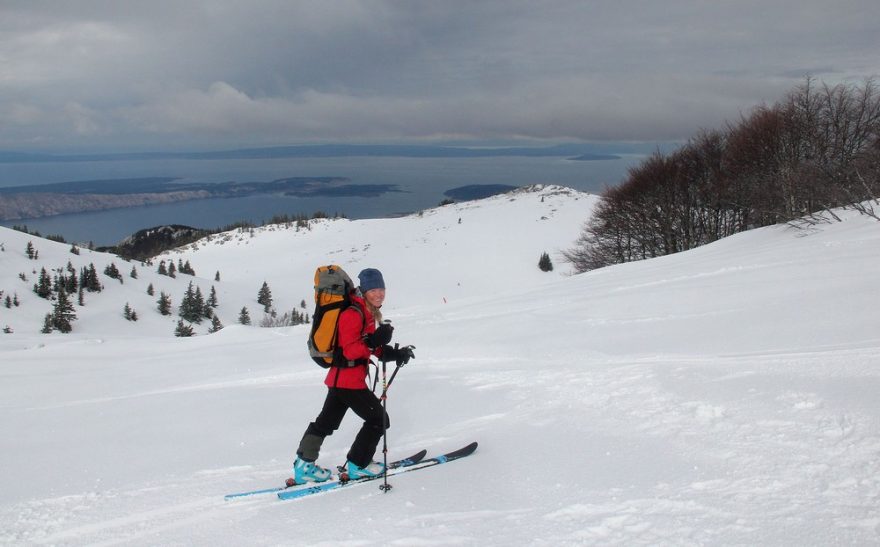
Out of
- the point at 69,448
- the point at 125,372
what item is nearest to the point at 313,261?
the point at 125,372

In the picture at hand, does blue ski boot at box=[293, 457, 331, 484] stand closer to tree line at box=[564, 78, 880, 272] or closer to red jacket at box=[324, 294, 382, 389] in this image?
red jacket at box=[324, 294, 382, 389]

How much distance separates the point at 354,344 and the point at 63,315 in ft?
106

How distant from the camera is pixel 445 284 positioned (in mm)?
48031

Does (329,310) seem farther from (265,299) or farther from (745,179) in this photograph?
(265,299)

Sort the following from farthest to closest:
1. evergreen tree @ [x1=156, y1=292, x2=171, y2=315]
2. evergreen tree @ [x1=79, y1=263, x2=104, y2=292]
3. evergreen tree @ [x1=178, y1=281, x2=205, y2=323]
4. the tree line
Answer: evergreen tree @ [x1=178, y1=281, x2=205, y2=323] < evergreen tree @ [x1=79, y1=263, x2=104, y2=292] < evergreen tree @ [x1=156, y1=292, x2=171, y2=315] < the tree line

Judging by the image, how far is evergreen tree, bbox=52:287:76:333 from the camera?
2866cm

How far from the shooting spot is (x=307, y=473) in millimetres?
4199

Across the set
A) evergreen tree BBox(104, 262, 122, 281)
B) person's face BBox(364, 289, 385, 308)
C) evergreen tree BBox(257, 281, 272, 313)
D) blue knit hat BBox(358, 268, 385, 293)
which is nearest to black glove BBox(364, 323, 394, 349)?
person's face BBox(364, 289, 385, 308)

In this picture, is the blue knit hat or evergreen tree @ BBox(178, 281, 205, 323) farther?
evergreen tree @ BBox(178, 281, 205, 323)

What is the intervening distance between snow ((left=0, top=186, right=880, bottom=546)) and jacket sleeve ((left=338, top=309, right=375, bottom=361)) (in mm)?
1053

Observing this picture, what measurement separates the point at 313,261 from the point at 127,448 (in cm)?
6250

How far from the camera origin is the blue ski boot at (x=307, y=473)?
4203mm

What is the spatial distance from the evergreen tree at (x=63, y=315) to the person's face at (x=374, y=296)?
3147 cm

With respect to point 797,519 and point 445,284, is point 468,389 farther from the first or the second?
point 445,284
